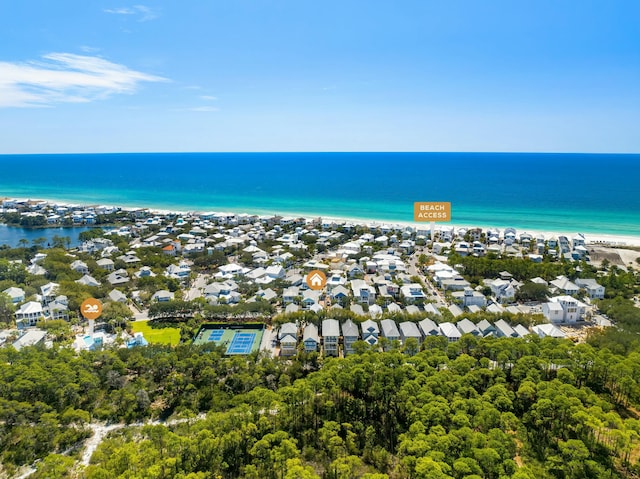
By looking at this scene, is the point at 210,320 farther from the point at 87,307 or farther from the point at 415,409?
the point at 415,409

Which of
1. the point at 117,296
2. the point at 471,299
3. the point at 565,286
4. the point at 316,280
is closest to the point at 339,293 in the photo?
the point at 316,280

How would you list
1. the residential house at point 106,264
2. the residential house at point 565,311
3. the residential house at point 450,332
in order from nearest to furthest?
1. the residential house at point 450,332
2. the residential house at point 565,311
3. the residential house at point 106,264

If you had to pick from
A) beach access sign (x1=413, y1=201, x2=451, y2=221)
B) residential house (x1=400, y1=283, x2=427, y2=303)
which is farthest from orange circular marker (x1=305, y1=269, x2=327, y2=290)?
beach access sign (x1=413, y1=201, x2=451, y2=221)

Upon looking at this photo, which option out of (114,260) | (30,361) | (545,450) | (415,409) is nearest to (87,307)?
(30,361)

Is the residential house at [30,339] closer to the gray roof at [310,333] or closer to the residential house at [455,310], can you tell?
the gray roof at [310,333]

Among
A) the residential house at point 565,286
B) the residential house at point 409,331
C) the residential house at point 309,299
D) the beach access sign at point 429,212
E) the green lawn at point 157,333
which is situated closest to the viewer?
the residential house at point 409,331

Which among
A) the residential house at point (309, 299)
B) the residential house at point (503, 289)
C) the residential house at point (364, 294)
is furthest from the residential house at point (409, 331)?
the residential house at point (503, 289)

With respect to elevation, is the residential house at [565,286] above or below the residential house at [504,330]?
above
